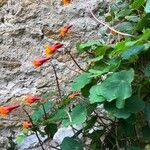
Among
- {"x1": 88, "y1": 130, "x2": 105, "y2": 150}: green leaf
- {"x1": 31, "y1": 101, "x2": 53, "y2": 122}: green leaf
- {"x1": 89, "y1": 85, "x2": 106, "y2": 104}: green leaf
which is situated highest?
{"x1": 89, "y1": 85, "x2": 106, "y2": 104}: green leaf

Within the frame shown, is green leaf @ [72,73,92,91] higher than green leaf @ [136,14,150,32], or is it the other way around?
green leaf @ [136,14,150,32]

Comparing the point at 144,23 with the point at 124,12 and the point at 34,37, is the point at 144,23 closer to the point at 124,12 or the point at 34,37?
the point at 124,12

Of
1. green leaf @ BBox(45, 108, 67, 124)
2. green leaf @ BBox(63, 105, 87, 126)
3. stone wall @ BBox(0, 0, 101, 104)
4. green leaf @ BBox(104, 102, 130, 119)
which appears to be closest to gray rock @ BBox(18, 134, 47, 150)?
stone wall @ BBox(0, 0, 101, 104)

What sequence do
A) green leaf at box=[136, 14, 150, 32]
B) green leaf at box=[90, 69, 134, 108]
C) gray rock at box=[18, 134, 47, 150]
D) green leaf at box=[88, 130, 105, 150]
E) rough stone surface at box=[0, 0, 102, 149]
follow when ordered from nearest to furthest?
green leaf at box=[90, 69, 134, 108], green leaf at box=[136, 14, 150, 32], green leaf at box=[88, 130, 105, 150], gray rock at box=[18, 134, 47, 150], rough stone surface at box=[0, 0, 102, 149]

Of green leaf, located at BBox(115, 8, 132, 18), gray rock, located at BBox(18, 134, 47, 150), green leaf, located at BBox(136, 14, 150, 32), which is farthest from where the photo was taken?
gray rock, located at BBox(18, 134, 47, 150)

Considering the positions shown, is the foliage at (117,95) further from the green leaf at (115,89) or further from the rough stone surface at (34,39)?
the rough stone surface at (34,39)

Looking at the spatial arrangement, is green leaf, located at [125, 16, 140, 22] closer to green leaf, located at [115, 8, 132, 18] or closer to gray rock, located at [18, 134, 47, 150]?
green leaf, located at [115, 8, 132, 18]

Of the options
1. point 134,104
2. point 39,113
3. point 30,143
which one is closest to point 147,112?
point 134,104

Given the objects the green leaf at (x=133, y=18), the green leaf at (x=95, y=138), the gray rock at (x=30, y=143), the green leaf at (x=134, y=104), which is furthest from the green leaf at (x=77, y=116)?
the gray rock at (x=30, y=143)
